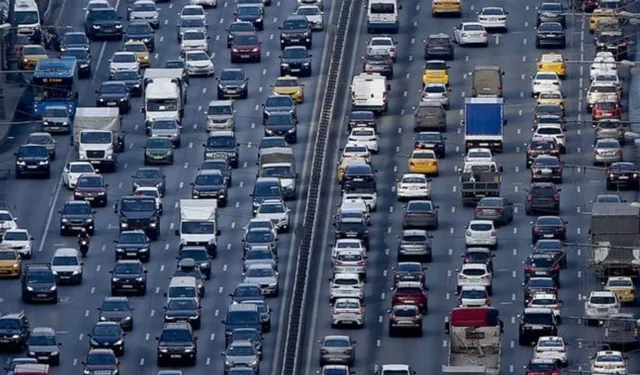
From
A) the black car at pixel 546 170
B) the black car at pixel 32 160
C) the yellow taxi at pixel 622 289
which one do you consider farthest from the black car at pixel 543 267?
the black car at pixel 32 160

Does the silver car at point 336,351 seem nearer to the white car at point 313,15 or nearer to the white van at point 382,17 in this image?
the white car at point 313,15

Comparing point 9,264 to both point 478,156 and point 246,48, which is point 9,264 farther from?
point 246,48

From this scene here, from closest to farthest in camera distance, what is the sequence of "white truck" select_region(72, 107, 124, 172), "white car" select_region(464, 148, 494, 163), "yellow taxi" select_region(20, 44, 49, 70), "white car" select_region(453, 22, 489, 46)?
"white car" select_region(464, 148, 494, 163) → "white truck" select_region(72, 107, 124, 172) → "yellow taxi" select_region(20, 44, 49, 70) → "white car" select_region(453, 22, 489, 46)

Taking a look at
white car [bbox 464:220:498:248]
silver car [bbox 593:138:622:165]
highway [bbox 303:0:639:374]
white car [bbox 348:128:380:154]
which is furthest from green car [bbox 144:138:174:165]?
silver car [bbox 593:138:622:165]

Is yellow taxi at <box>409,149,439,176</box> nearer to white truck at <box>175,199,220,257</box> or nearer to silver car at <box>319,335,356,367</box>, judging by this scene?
white truck at <box>175,199,220,257</box>

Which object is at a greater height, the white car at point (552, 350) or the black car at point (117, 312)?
the black car at point (117, 312)
